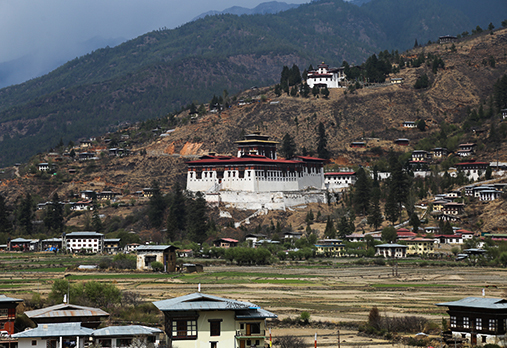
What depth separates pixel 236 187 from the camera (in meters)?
150

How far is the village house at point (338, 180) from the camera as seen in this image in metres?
160

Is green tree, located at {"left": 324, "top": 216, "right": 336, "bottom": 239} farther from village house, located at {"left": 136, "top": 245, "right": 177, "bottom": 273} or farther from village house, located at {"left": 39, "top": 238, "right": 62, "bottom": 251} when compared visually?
village house, located at {"left": 39, "top": 238, "right": 62, "bottom": 251}

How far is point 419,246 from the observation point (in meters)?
119

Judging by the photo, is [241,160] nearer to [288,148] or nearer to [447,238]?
[288,148]

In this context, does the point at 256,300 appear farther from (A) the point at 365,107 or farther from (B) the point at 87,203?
(A) the point at 365,107

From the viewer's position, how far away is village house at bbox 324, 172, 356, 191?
6294 inches

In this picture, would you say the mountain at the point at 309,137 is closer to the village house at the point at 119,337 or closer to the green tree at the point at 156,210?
the green tree at the point at 156,210

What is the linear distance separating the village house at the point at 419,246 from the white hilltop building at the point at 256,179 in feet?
114

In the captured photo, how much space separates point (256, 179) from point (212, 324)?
356 feet

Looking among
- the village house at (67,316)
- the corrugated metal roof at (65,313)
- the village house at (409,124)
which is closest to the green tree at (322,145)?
the village house at (409,124)

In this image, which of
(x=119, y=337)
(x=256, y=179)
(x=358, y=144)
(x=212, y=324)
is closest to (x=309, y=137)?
(x=358, y=144)

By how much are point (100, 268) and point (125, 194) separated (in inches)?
2821

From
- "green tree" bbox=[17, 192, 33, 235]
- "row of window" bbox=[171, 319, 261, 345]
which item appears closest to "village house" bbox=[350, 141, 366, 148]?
"green tree" bbox=[17, 192, 33, 235]

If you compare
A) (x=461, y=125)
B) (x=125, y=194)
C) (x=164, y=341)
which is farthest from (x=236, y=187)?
(x=164, y=341)
